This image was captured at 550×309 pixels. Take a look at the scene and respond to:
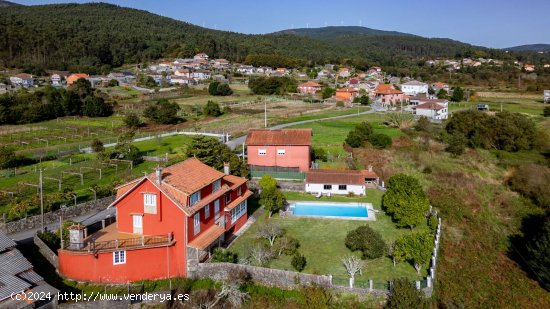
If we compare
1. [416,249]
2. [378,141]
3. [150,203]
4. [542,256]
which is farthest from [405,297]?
[378,141]

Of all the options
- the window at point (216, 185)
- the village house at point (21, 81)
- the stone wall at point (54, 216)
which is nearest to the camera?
the stone wall at point (54, 216)

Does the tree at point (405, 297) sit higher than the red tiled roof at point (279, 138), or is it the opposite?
the red tiled roof at point (279, 138)

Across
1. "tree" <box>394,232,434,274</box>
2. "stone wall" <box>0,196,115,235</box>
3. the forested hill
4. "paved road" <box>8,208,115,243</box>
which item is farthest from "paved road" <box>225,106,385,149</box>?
the forested hill

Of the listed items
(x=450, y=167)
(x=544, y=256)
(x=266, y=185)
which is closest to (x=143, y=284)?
(x=266, y=185)

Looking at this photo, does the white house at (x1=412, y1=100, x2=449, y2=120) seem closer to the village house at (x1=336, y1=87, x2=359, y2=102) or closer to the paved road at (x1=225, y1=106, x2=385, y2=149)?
the paved road at (x1=225, y1=106, x2=385, y2=149)

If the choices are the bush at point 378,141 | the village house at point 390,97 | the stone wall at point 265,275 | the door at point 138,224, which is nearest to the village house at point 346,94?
the village house at point 390,97

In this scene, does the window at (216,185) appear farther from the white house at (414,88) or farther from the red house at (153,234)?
the white house at (414,88)

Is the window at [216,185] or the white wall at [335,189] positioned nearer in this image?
the window at [216,185]

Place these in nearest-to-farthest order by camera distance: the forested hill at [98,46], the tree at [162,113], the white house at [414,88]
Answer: the tree at [162,113], the white house at [414,88], the forested hill at [98,46]
